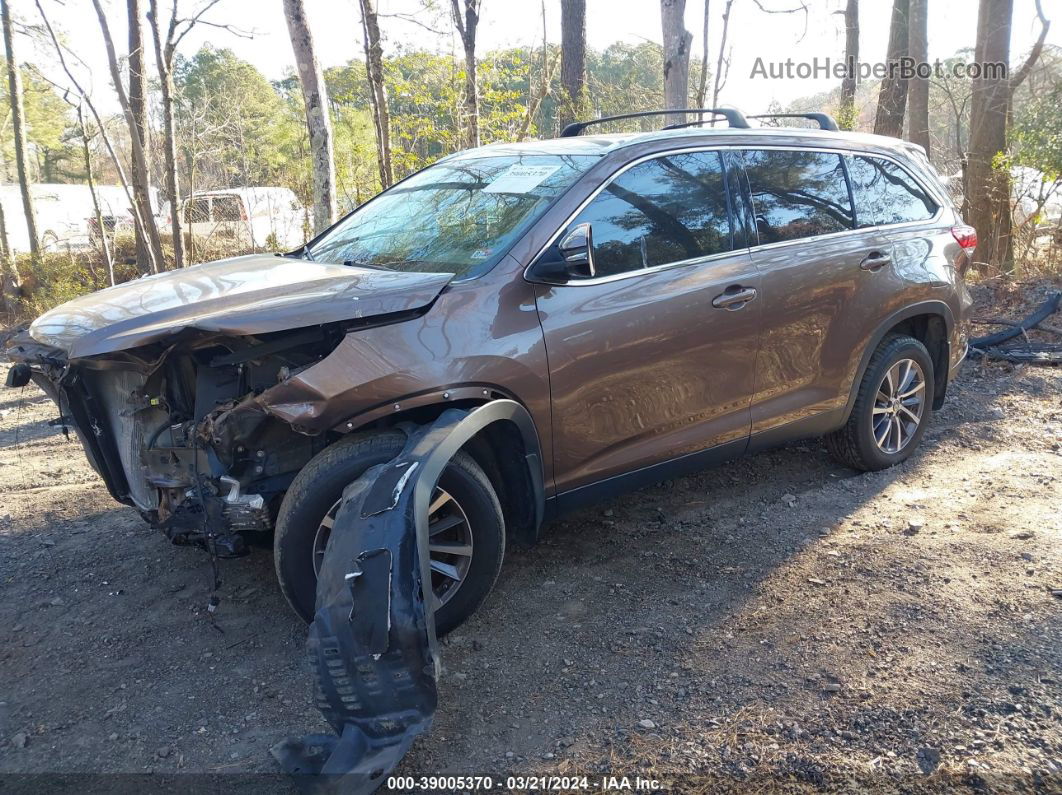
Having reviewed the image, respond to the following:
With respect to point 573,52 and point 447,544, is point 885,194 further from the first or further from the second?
point 573,52

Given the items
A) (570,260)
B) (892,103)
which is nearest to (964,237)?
(570,260)

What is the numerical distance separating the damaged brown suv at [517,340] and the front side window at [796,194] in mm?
15

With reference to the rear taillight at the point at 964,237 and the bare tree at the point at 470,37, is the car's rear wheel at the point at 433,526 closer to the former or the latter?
the rear taillight at the point at 964,237

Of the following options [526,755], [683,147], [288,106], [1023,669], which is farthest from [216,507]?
[288,106]

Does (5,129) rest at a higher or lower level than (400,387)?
higher

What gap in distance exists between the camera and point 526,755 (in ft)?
8.61

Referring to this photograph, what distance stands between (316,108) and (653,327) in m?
5.23

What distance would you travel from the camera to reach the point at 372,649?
240cm

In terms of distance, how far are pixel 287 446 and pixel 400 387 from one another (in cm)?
54

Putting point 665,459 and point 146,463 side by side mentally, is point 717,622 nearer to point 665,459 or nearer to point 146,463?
point 665,459

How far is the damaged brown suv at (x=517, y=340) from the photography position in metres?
3.00

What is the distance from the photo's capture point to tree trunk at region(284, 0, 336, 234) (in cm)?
743

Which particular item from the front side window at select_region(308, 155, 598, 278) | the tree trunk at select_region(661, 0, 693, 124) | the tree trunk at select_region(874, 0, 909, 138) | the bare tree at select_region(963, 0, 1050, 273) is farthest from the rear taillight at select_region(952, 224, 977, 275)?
the tree trunk at select_region(874, 0, 909, 138)

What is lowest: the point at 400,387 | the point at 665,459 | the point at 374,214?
the point at 665,459
